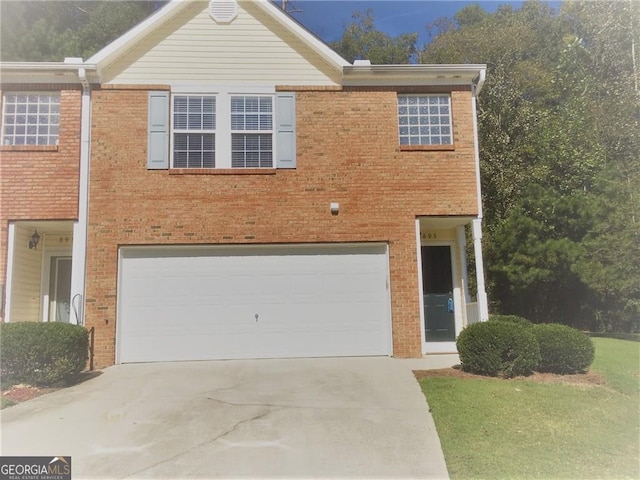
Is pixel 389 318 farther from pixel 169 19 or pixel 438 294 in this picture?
pixel 169 19

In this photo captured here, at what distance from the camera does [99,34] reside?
79.5 ft

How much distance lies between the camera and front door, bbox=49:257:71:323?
12602 mm

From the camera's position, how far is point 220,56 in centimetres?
1177

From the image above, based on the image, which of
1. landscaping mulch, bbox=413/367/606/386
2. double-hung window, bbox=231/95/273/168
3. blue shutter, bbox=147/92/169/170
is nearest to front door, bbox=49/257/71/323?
blue shutter, bbox=147/92/169/170

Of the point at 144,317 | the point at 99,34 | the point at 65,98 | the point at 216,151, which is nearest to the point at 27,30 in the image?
the point at 99,34

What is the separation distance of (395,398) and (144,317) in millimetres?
5655

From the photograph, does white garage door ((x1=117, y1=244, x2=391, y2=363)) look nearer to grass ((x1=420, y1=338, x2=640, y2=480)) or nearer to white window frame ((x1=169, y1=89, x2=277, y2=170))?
white window frame ((x1=169, y1=89, x2=277, y2=170))

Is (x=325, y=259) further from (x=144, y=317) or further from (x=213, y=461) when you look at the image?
(x=213, y=461)

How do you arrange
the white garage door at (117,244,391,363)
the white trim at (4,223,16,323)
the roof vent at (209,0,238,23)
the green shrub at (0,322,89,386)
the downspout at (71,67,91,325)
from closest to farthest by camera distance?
the green shrub at (0,322,89,386), the white trim at (4,223,16,323), the downspout at (71,67,91,325), the white garage door at (117,244,391,363), the roof vent at (209,0,238,23)

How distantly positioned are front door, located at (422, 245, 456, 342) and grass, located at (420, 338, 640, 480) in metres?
3.74

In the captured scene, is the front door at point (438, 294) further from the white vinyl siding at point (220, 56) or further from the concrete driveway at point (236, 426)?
the white vinyl siding at point (220, 56)

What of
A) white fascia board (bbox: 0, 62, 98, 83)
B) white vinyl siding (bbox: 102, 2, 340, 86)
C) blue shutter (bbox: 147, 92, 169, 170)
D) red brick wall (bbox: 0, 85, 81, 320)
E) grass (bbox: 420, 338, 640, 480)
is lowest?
grass (bbox: 420, 338, 640, 480)

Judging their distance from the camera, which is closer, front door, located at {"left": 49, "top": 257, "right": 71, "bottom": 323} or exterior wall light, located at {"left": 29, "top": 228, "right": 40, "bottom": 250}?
exterior wall light, located at {"left": 29, "top": 228, "right": 40, "bottom": 250}

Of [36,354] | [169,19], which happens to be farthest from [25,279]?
[169,19]
